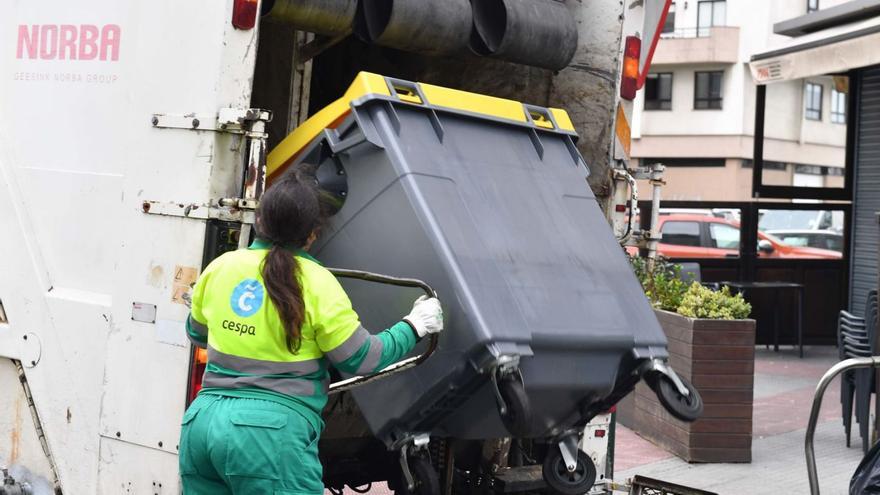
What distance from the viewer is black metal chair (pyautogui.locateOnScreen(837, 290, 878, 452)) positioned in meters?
7.41

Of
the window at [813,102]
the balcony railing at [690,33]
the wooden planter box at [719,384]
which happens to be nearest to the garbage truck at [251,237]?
the wooden planter box at [719,384]

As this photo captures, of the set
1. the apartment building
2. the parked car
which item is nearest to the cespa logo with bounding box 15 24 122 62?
the parked car

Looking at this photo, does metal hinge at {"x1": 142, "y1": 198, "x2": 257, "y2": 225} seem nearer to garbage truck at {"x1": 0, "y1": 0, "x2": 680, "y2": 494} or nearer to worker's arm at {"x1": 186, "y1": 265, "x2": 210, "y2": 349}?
garbage truck at {"x1": 0, "y1": 0, "x2": 680, "y2": 494}

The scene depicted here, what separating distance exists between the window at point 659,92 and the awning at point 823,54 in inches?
1117

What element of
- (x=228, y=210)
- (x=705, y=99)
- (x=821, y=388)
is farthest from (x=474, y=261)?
(x=705, y=99)

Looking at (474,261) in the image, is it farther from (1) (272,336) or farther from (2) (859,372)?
(2) (859,372)

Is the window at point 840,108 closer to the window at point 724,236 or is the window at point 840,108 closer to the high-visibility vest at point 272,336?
the window at point 724,236

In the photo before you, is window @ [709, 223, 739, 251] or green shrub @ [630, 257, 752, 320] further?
window @ [709, 223, 739, 251]

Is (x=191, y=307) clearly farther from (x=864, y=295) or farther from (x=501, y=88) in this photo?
(x=864, y=295)

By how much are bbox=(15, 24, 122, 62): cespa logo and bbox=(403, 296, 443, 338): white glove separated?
4.31 ft

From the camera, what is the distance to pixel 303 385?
3.36 m

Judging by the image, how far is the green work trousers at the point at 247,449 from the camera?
3242 millimetres

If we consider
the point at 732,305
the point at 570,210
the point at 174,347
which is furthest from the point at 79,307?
the point at 732,305

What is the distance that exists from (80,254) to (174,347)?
0.51 meters
